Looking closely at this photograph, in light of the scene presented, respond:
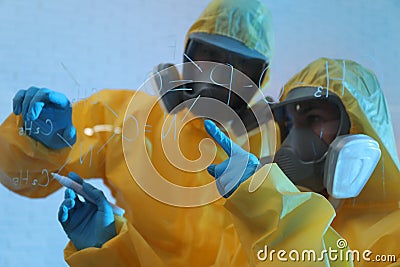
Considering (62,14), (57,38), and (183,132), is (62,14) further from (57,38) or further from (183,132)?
(183,132)

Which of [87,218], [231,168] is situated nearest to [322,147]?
[231,168]

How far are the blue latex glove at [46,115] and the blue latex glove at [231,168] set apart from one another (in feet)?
1.07

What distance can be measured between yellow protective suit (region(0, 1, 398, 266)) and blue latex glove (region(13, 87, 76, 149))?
2cm

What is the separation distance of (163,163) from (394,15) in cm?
49

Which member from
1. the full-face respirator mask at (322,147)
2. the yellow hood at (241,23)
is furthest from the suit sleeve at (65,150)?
the full-face respirator mask at (322,147)

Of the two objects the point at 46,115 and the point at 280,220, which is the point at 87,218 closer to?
the point at 46,115

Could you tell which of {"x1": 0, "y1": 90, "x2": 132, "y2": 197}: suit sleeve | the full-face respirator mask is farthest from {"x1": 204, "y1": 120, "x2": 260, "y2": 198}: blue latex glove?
{"x1": 0, "y1": 90, "x2": 132, "y2": 197}: suit sleeve

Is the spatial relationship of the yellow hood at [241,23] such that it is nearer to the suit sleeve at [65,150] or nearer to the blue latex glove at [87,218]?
the suit sleeve at [65,150]

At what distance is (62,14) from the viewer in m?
1.08

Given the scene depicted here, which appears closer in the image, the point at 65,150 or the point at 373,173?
the point at 373,173

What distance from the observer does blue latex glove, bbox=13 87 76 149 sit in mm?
938

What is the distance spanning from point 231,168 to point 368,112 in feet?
0.86

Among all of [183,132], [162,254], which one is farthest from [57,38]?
[162,254]

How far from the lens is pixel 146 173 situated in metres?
0.95
